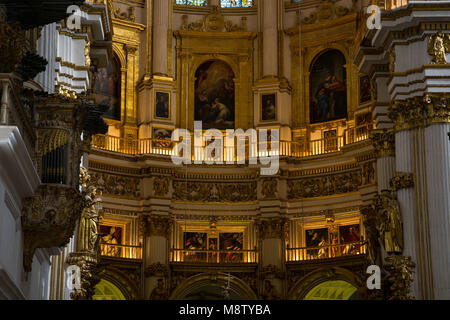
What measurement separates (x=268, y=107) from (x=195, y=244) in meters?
6.04

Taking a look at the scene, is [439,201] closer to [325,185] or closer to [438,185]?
[438,185]

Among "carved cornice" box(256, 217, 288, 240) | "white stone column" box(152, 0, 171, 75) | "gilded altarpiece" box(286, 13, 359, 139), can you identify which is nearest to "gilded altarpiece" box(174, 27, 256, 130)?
"white stone column" box(152, 0, 171, 75)

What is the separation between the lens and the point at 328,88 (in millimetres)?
37500

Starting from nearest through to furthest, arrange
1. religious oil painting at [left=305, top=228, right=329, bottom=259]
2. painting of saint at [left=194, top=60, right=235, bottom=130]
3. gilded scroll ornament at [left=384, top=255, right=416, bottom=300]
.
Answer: gilded scroll ornament at [left=384, top=255, right=416, bottom=300]
religious oil painting at [left=305, top=228, right=329, bottom=259]
painting of saint at [left=194, top=60, right=235, bottom=130]

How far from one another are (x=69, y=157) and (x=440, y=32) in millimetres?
12358

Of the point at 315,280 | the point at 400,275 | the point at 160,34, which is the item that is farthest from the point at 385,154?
the point at 160,34

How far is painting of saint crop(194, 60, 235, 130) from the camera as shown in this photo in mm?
38156

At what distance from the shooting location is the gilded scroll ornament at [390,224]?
26031 mm

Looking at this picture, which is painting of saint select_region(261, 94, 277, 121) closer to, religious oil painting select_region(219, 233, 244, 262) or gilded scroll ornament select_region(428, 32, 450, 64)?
religious oil painting select_region(219, 233, 244, 262)

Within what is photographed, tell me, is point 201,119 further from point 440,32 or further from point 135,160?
point 440,32

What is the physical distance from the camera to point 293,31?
3812cm

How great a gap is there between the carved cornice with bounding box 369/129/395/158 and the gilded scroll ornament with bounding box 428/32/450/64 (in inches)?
127

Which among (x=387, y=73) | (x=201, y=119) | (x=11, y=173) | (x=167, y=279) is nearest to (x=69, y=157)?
(x=11, y=173)

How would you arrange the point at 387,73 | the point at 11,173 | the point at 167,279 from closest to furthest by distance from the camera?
the point at 11,173 < the point at 387,73 < the point at 167,279
